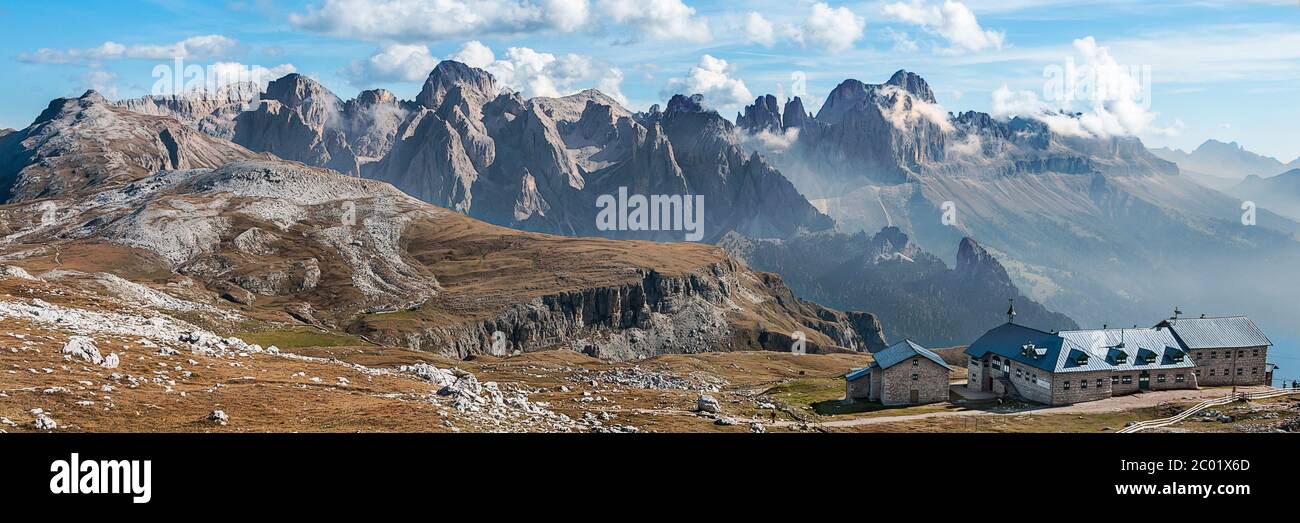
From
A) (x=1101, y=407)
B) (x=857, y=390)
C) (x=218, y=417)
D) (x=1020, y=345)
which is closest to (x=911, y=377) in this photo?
(x=857, y=390)

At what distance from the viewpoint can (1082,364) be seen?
316 ft

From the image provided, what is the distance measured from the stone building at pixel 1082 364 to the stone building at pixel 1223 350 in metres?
2.00

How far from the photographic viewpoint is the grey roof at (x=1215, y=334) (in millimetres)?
104625

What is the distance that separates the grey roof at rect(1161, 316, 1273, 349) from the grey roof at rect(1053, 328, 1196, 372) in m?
1.91

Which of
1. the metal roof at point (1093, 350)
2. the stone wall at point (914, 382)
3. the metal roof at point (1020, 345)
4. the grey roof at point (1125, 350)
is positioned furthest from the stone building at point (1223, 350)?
the stone wall at point (914, 382)

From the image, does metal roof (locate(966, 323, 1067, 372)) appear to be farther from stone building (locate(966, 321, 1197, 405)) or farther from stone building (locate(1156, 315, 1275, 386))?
stone building (locate(1156, 315, 1275, 386))

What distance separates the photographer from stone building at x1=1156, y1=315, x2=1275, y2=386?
105 m
